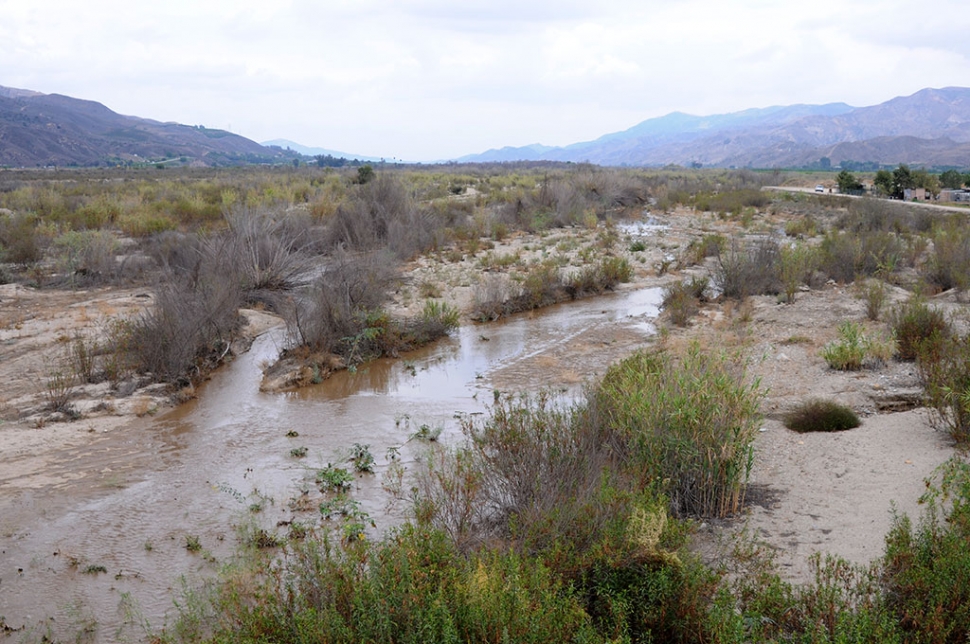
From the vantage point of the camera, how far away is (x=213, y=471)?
7598mm

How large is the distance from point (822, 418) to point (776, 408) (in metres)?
0.68

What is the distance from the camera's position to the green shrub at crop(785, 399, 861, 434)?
7547mm

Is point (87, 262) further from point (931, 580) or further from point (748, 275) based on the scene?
point (931, 580)

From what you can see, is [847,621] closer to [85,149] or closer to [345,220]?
[345,220]

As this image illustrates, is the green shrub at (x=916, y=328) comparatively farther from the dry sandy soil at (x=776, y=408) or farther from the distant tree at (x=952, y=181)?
the distant tree at (x=952, y=181)

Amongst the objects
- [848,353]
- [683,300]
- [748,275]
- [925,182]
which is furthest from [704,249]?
[925,182]

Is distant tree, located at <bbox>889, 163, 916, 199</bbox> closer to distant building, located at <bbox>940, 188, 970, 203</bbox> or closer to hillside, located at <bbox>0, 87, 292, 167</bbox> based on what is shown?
distant building, located at <bbox>940, 188, 970, 203</bbox>

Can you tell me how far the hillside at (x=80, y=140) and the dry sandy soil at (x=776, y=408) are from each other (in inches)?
3715

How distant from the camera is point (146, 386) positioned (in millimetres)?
9750

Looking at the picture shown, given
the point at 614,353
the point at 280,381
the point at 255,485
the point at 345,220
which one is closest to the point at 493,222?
the point at 345,220

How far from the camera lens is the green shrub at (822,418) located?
755cm

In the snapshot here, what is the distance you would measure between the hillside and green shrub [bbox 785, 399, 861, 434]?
104 metres

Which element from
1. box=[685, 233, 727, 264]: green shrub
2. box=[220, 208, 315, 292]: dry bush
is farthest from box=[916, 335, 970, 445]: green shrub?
box=[685, 233, 727, 264]: green shrub

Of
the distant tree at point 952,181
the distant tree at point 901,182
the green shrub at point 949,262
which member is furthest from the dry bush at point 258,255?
the distant tree at point 952,181
